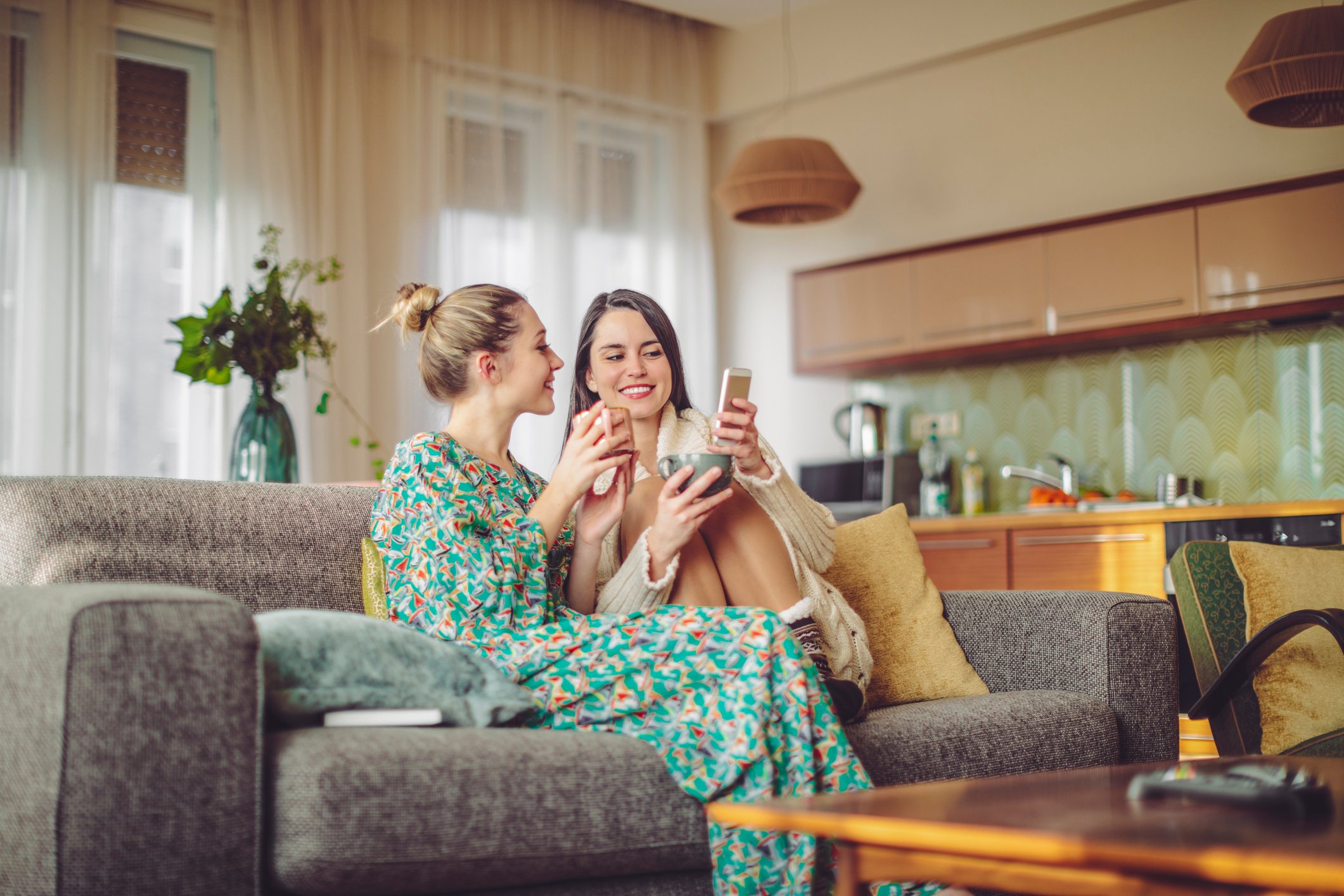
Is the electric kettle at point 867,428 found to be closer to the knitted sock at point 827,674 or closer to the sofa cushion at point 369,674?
the knitted sock at point 827,674

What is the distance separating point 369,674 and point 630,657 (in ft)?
1.21

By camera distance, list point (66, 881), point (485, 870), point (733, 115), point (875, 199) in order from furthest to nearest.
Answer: point (733, 115), point (875, 199), point (485, 870), point (66, 881)

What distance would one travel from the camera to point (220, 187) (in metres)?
4.36

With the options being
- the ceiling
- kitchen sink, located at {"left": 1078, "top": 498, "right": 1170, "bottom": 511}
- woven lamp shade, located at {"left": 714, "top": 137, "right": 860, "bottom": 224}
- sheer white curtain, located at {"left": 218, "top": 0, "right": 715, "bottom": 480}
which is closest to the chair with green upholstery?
kitchen sink, located at {"left": 1078, "top": 498, "right": 1170, "bottom": 511}

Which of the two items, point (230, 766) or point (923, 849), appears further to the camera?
point (230, 766)

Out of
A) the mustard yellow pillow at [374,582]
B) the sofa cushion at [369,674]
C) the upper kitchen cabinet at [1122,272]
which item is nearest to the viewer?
the sofa cushion at [369,674]

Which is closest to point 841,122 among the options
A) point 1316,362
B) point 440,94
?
point 440,94

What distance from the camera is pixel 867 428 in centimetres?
523

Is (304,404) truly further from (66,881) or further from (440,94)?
(66,881)

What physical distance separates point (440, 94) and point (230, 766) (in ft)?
13.4

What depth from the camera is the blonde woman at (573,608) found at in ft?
5.24

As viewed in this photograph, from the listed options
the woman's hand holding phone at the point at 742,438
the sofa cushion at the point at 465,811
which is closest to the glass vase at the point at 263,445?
the woman's hand holding phone at the point at 742,438

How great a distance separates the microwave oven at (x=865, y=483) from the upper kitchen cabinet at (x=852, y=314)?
0.43 meters

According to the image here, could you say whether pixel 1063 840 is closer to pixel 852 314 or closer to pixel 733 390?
pixel 733 390
